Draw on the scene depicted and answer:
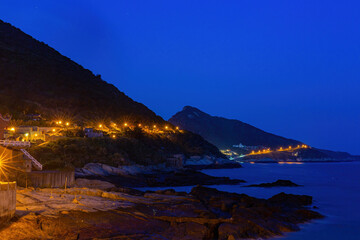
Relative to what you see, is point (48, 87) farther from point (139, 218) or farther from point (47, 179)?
point (139, 218)

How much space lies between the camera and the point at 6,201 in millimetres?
17188

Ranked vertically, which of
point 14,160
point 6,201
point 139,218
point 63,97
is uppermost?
point 63,97

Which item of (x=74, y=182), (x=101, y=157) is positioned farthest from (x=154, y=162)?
(x=74, y=182)

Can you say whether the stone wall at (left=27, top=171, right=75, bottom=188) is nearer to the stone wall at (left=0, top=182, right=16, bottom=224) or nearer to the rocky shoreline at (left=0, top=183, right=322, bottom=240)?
the rocky shoreline at (left=0, top=183, right=322, bottom=240)

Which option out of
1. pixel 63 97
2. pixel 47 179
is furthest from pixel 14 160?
pixel 63 97

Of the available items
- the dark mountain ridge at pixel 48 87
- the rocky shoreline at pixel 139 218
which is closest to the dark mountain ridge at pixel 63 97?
the dark mountain ridge at pixel 48 87

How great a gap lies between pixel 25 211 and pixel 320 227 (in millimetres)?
19061

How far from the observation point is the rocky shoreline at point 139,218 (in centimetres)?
1753

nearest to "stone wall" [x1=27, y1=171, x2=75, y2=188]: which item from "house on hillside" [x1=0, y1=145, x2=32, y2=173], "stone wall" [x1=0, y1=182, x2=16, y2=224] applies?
"house on hillside" [x1=0, y1=145, x2=32, y2=173]

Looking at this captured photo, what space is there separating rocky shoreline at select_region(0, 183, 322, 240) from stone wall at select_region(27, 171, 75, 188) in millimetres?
4003

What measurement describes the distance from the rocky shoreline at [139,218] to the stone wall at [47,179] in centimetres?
400

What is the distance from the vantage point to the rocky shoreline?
690 inches

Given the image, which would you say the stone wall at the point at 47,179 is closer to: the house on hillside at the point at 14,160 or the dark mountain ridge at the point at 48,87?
the house on hillside at the point at 14,160

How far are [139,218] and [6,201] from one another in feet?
23.1
